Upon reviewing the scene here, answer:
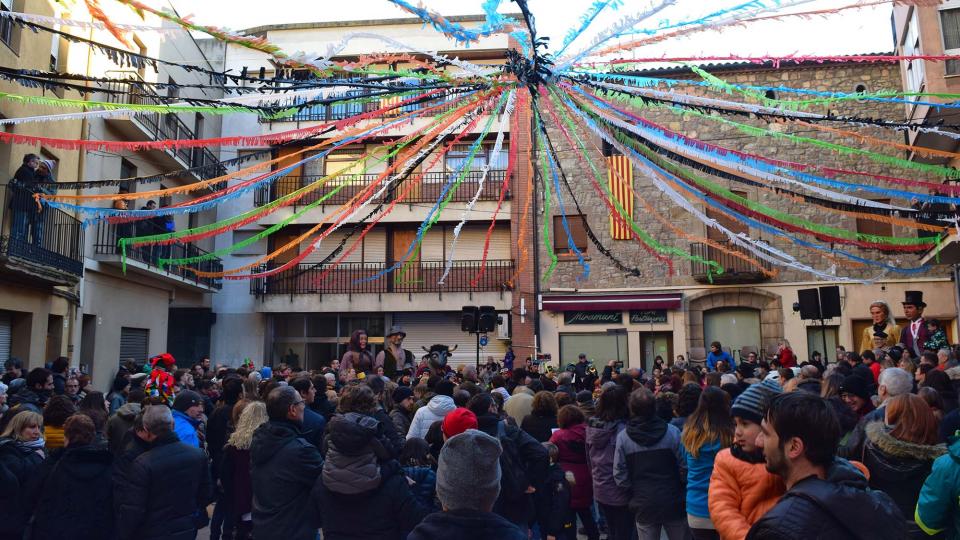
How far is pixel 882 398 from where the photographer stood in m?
5.26

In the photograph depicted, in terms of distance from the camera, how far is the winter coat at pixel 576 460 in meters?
5.97

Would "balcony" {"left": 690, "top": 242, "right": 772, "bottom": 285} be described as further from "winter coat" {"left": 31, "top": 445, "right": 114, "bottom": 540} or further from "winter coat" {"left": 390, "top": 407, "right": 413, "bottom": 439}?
"winter coat" {"left": 31, "top": 445, "right": 114, "bottom": 540}

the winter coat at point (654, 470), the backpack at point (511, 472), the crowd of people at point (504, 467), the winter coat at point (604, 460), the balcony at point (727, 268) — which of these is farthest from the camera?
the balcony at point (727, 268)

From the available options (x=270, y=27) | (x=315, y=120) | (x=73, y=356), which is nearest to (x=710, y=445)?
(x=73, y=356)

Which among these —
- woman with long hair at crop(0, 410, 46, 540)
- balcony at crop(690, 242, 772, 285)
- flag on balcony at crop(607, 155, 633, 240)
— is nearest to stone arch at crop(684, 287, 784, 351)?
balcony at crop(690, 242, 772, 285)

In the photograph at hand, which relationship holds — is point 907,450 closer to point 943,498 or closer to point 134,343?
point 943,498

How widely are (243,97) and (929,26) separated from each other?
1356 cm

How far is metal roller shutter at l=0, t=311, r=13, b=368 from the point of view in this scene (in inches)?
504

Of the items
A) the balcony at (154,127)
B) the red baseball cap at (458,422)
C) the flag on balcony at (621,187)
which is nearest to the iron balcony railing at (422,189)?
the balcony at (154,127)

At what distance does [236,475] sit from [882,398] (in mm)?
5189

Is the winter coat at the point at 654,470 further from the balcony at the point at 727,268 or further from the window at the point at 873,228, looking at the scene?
the window at the point at 873,228

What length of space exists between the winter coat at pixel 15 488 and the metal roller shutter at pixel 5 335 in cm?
983

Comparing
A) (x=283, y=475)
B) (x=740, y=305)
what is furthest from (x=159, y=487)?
(x=740, y=305)

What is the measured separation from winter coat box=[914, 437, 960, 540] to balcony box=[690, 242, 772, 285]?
16.8 m
